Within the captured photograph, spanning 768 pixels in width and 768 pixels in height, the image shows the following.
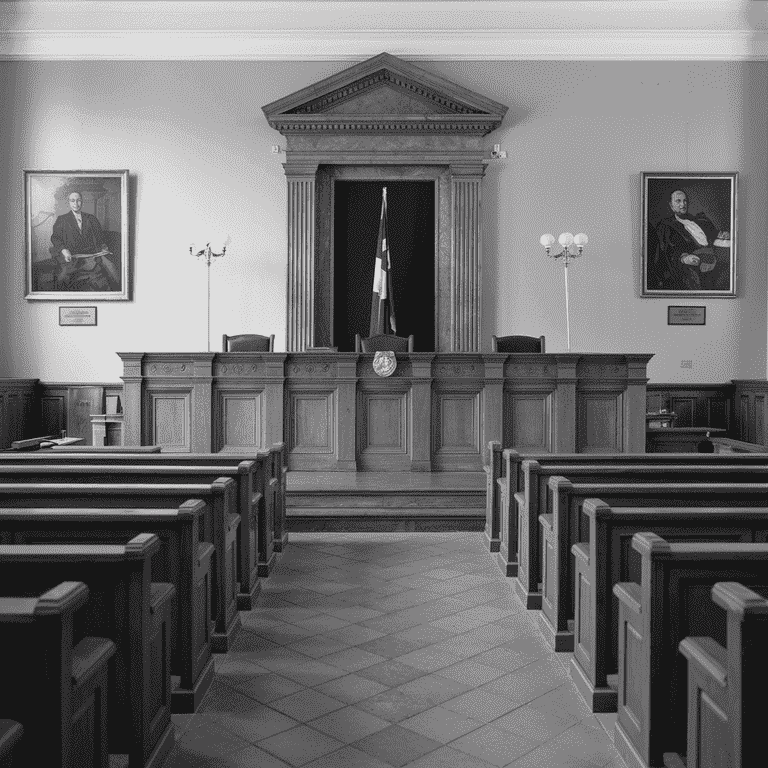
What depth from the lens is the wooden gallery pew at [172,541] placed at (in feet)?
8.20

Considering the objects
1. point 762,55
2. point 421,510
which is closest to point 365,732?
point 421,510

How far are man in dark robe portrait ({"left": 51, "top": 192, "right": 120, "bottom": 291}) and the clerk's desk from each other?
9.24 feet

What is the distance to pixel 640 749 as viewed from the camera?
7.43ft

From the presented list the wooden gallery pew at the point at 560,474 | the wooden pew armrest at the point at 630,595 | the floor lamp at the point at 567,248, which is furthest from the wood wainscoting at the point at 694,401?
the wooden pew armrest at the point at 630,595

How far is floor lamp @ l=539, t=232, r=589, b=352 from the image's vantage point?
8180 mm

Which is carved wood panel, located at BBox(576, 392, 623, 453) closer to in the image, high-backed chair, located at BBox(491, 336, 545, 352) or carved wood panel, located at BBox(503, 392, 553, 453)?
carved wood panel, located at BBox(503, 392, 553, 453)

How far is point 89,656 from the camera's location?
1.90 metres

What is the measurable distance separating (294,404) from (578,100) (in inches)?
198

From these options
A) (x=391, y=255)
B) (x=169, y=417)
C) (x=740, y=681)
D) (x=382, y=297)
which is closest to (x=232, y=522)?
(x=740, y=681)

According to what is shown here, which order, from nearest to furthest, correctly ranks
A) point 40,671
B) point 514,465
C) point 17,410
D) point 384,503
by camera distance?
point 40,671
point 514,465
point 384,503
point 17,410

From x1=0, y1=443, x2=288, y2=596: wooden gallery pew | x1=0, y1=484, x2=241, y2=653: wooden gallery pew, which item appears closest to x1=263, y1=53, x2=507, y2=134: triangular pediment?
x1=0, y1=443, x2=288, y2=596: wooden gallery pew

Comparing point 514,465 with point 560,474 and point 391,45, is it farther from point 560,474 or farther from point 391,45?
point 391,45

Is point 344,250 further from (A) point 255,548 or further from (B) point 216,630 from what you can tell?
→ (B) point 216,630

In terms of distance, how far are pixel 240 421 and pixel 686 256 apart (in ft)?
17.7
